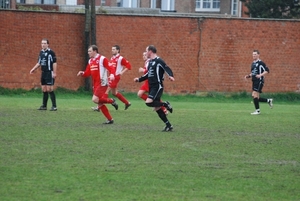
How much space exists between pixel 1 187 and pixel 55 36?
71.8 feet

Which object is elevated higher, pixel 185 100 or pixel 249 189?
pixel 249 189

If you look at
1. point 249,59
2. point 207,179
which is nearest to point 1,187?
point 207,179

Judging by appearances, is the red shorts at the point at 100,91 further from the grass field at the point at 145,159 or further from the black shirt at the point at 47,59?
the black shirt at the point at 47,59

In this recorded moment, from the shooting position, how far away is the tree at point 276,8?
45062 millimetres

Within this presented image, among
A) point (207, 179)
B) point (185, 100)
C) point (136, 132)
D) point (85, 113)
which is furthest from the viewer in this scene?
point (185, 100)

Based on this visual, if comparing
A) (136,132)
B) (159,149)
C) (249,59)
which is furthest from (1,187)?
(249,59)

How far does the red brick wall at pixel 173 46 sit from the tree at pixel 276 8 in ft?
44.8

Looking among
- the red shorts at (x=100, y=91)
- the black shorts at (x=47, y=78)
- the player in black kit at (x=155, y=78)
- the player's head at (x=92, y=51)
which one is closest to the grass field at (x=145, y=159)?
the player in black kit at (x=155, y=78)

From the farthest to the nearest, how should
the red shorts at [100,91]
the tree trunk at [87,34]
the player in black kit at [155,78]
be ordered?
the tree trunk at [87,34] → the red shorts at [100,91] → the player in black kit at [155,78]

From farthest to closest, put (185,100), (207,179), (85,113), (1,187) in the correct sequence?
1. (185,100)
2. (85,113)
3. (207,179)
4. (1,187)

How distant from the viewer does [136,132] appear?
15164 millimetres

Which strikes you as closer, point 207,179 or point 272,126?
point 207,179

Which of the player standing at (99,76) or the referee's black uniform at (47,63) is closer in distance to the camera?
the player standing at (99,76)

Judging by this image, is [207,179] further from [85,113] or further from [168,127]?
[85,113]
